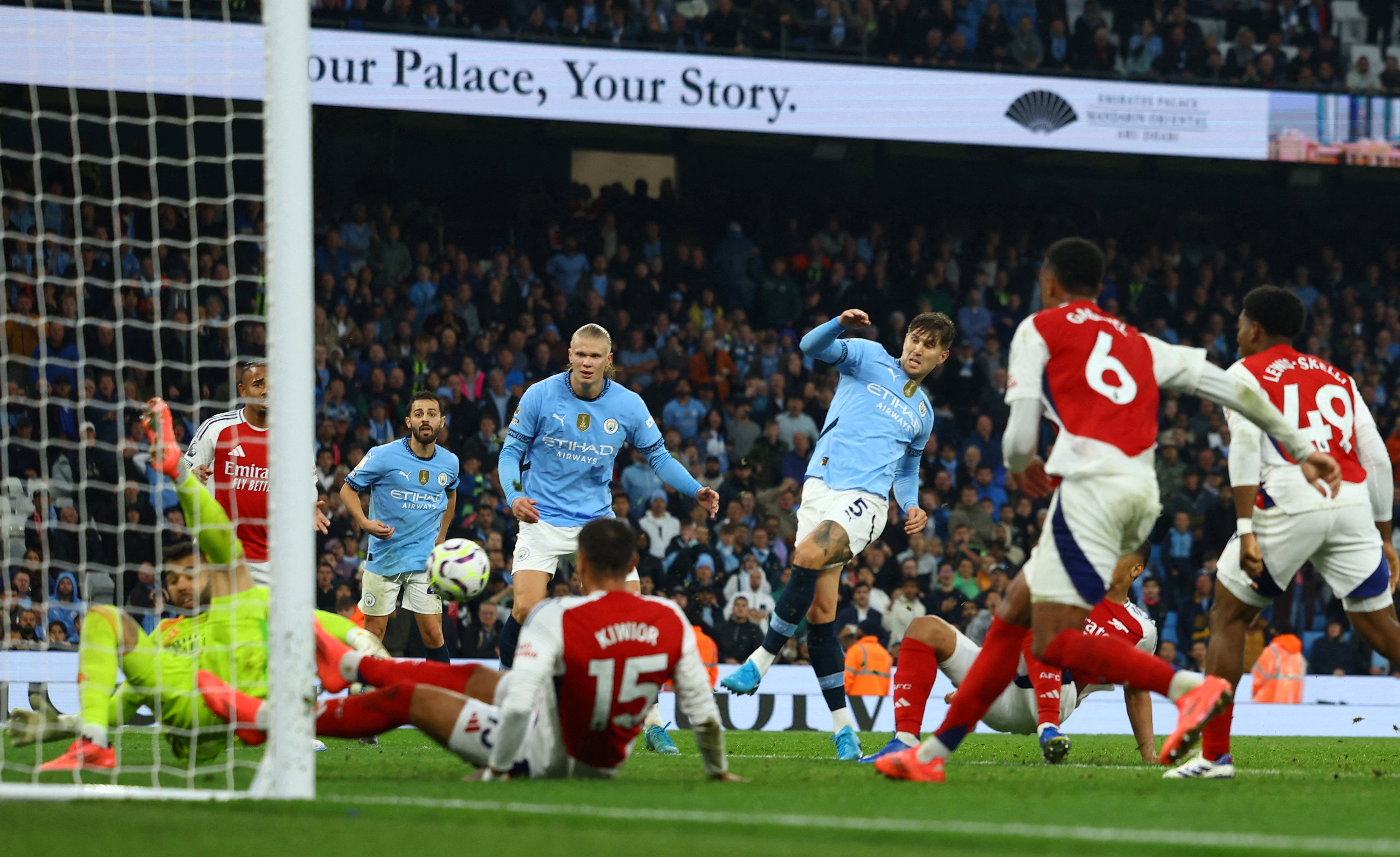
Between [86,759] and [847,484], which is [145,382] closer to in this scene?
[847,484]

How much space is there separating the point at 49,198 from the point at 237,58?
5.02 metres

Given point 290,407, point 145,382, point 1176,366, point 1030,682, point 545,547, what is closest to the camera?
point 290,407

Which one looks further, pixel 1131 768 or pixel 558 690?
pixel 1131 768

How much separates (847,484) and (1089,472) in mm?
2629

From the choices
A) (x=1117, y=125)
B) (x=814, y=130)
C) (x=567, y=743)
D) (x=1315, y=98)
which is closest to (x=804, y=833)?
(x=567, y=743)

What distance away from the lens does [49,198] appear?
11.4m

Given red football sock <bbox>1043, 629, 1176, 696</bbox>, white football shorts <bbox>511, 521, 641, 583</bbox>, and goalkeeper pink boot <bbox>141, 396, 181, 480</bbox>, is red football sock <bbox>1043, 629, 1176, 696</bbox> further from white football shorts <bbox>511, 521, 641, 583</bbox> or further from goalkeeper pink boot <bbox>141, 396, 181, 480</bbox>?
white football shorts <bbox>511, 521, 641, 583</bbox>

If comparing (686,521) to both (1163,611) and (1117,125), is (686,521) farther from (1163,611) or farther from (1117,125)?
Result: (1117,125)

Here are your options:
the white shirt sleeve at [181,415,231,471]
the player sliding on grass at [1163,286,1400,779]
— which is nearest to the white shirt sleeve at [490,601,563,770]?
the player sliding on grass at [1163,286,1400,779]

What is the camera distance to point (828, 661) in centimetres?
823

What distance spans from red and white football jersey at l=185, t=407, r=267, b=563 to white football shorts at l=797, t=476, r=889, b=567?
118 inches

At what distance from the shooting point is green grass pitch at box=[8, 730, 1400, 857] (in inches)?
161

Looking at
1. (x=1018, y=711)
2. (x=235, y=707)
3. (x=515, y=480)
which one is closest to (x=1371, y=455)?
(x=1018, y=711)

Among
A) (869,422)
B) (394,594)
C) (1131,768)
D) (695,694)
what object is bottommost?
(1131,768)
